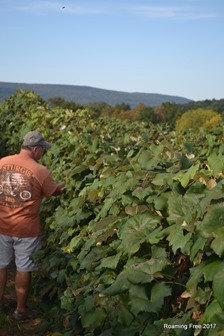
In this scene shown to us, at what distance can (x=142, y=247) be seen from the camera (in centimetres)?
290

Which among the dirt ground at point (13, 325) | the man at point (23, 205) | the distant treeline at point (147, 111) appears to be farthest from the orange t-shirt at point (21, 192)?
the distant treeline at point (147, 111)

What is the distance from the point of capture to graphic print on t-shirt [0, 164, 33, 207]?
510cm

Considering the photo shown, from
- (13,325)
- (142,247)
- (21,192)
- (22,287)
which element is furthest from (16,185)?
(142,247)

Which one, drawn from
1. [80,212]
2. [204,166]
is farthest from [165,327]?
[80,212]

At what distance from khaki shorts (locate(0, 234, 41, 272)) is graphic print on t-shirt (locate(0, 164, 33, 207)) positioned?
1.30 feet

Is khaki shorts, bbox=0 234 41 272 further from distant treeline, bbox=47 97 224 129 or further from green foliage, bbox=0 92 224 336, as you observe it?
distant treeline, bbox=47 97 224 129

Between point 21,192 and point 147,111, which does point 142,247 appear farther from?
point 147,111

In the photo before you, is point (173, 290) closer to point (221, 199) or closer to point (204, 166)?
point (221, 199)

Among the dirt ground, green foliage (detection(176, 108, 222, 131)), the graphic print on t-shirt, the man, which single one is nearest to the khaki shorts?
the man

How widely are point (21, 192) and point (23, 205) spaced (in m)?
0.14

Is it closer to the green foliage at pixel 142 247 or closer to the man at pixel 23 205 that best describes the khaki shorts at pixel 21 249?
the man at pixel 23 205

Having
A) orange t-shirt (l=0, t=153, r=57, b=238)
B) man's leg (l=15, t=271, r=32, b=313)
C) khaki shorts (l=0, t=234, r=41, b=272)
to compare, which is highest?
orange t-shirt (l=0, t=153, r=57, b=238)

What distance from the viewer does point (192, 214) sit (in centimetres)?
246

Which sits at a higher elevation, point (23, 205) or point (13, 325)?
point (23, 205)
